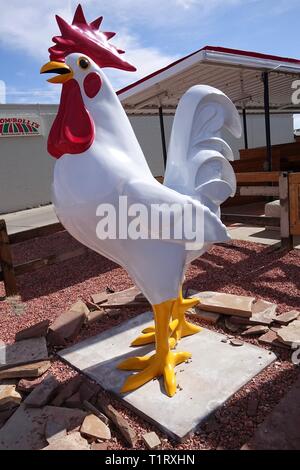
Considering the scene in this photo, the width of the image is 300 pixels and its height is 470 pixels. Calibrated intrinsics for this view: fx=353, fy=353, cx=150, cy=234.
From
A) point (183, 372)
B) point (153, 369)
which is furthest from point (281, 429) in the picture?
point (153, 369)

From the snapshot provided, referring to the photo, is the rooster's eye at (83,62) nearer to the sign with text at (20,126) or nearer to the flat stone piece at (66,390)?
the flat stone piece at (66,390)

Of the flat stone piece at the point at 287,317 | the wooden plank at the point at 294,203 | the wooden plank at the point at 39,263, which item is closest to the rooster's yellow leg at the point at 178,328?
the flat stone piece at the point at 287,317

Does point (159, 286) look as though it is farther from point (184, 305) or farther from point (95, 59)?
point (95, 59)

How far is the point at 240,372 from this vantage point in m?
2.76

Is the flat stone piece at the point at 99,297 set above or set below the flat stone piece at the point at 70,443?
above

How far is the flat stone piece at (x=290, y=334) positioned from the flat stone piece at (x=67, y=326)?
6.51 feet

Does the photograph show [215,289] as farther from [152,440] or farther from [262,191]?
[262,191]

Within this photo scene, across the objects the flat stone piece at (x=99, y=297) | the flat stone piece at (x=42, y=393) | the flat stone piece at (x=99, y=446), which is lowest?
the flat stone piece at (x=99, y=446)

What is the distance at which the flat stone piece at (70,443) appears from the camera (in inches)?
84.0

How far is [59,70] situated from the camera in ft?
7.26

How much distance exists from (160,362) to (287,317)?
4.85 ft

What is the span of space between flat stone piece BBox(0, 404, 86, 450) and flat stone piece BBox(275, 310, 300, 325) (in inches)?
79.9

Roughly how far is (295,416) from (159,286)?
1162mm

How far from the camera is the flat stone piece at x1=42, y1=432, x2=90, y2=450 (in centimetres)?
213
